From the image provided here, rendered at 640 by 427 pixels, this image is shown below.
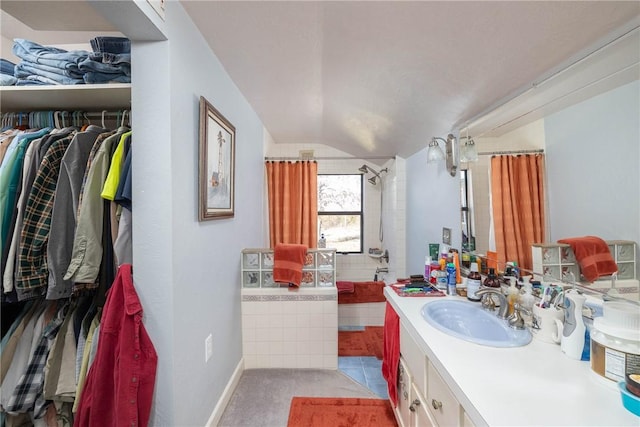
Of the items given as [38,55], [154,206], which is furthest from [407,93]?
[38,55]

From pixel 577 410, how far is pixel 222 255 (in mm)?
1636

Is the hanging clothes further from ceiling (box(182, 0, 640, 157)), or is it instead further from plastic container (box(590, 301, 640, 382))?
plastic container (box(590, 301, 640, 382))

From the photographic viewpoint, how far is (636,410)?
0.57m

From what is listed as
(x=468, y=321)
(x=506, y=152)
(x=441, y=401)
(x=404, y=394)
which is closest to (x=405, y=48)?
(x=506, y=152)

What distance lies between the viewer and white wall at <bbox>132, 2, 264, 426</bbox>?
994 millimetres

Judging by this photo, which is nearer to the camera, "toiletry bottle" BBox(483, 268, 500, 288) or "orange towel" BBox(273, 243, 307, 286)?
"toiletry bottle" BBox(483, 268, 500, 288)

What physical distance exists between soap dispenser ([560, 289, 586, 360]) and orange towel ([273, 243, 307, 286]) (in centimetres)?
144

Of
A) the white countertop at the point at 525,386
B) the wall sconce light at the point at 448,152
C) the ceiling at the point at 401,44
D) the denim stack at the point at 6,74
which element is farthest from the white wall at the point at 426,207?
the denim stack at the point at 6,74

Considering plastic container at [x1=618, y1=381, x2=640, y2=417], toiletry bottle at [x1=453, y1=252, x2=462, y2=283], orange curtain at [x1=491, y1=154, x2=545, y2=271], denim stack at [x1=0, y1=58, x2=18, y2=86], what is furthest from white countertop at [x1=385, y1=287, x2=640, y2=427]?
denim stack at [x1=0, y1=58, x2=18, y2=86]

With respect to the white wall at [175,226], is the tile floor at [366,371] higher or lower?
lower

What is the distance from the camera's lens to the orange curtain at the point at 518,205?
110 centimetres

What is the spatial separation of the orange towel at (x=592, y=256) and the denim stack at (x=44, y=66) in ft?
7.34

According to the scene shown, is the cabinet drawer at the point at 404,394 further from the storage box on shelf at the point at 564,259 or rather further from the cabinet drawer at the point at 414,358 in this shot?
the storage box on shelf at the point at 564,259

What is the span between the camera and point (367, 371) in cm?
195
